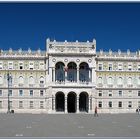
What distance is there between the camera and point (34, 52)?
95000 mm

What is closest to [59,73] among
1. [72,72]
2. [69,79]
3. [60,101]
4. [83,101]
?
[69,79]

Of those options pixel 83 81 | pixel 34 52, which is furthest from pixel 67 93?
pixel 34 52

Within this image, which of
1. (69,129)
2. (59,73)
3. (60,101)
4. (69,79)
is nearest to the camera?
(69,129)

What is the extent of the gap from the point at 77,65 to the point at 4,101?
18733 millimetres

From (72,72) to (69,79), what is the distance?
1.80 metres

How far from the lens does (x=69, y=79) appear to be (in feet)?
307

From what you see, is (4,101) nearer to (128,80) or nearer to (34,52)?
(34,52)

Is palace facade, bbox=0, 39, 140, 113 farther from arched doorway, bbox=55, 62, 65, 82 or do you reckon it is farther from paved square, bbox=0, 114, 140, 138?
paved square, bbox=0, 114, 140, 138

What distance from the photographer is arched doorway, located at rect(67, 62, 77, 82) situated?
306ft

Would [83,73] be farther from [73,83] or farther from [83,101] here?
[83,101]

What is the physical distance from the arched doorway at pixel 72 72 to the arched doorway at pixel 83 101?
4098mm

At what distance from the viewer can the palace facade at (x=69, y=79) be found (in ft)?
296

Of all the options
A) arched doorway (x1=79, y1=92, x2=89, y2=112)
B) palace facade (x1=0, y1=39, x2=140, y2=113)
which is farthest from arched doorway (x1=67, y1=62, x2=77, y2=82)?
arched doorway (x1=79, y1=92, x2=89, y2=112)

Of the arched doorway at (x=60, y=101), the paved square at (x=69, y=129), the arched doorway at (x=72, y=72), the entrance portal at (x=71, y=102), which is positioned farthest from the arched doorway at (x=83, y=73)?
the paved square at (x=69, y=129)
